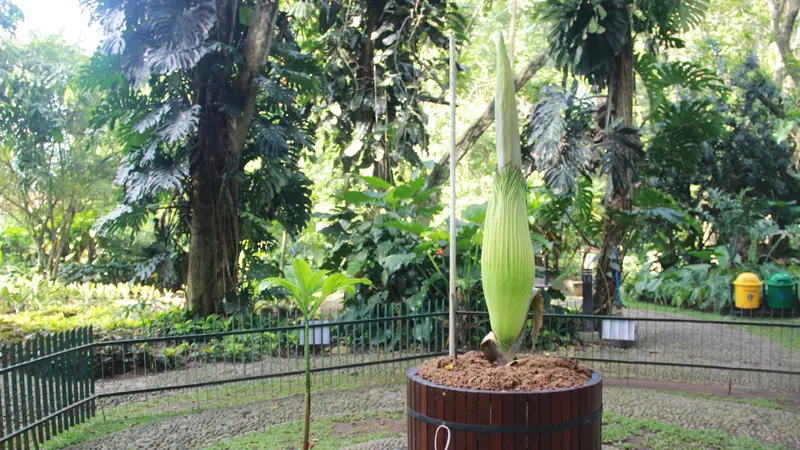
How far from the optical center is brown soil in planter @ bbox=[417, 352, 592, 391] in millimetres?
3217

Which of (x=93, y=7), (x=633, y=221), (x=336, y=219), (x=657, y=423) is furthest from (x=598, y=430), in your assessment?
(x=93, y=7)

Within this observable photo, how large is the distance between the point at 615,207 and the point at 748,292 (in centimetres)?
431

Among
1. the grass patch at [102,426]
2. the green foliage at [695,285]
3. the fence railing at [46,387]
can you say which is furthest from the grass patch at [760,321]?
the fence railing at [46,387]

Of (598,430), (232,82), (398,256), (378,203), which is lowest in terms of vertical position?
(598,430)

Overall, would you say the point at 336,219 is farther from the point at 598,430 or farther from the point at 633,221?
the point at 598,430

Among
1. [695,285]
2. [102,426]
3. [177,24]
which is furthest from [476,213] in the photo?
[695,285]

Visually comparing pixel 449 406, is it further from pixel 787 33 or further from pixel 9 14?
pixel 787 33

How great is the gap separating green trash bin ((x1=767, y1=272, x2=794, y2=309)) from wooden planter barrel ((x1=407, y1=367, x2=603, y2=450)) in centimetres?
982

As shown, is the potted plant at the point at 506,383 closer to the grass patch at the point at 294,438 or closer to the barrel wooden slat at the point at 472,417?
the barrel wooden slat at the point at 472,417

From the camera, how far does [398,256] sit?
7926 mm

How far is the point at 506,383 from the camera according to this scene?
3195 mm

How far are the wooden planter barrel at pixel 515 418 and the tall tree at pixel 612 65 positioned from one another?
18.0 ft

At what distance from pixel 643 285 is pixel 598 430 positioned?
10.8 meters

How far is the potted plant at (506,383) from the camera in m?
3.09
